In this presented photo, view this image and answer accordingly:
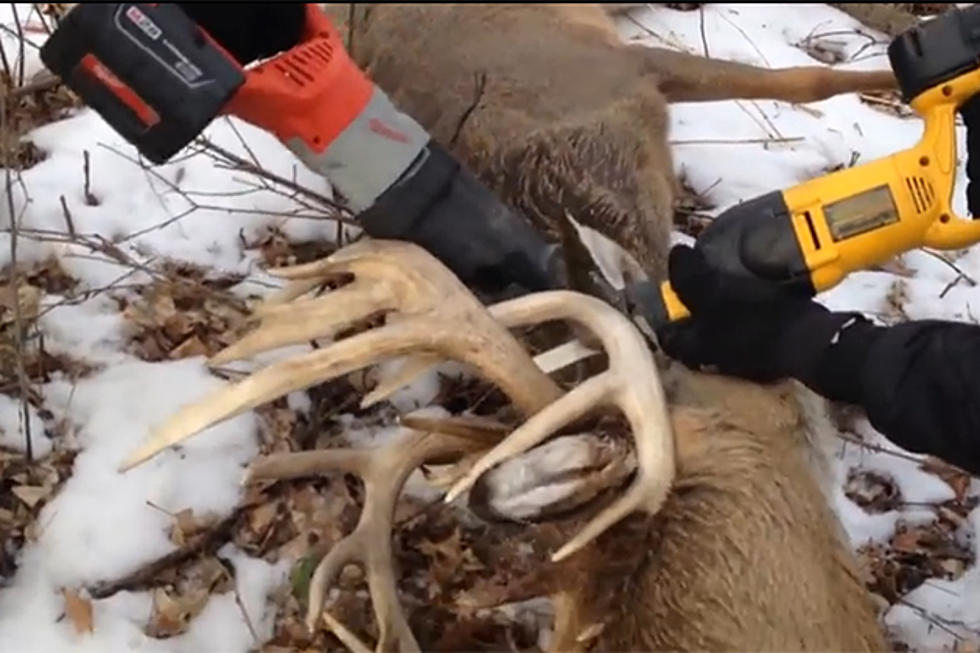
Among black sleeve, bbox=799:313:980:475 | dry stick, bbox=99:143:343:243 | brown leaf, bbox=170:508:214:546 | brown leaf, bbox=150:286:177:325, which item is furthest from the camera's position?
dry stick, bbox=99:143:343:243

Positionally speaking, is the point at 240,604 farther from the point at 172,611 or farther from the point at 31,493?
the point at 31,493

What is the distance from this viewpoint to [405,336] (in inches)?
135

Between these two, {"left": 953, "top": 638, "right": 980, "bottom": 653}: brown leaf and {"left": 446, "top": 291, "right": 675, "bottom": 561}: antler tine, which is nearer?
{"left": 446, "top": 291, "right": 675, "bottom": 561}: antler tine

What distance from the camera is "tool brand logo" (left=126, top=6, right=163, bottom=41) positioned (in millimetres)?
3328

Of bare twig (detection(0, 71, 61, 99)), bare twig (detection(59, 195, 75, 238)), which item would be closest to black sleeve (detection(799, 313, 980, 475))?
bare twig (detection(59, 195, 75, 238))

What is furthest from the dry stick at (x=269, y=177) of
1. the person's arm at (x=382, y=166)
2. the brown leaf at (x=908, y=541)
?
the brown leaf at (x=908, y=541)

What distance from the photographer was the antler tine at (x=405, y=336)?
335 centimetres

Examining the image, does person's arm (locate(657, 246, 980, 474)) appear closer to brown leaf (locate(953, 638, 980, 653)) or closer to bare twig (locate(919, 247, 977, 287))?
brown leaf (locate(953, 638, 980, 653))

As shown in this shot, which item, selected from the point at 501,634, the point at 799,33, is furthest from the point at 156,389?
the point at 799,33

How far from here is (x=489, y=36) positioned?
18.9 ft

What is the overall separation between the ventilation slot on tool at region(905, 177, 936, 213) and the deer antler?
0.63 m

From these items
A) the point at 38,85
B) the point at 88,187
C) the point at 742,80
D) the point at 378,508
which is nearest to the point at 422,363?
the point at 378,508

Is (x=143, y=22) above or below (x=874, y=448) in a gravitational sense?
above

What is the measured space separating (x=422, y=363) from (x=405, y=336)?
13cm
